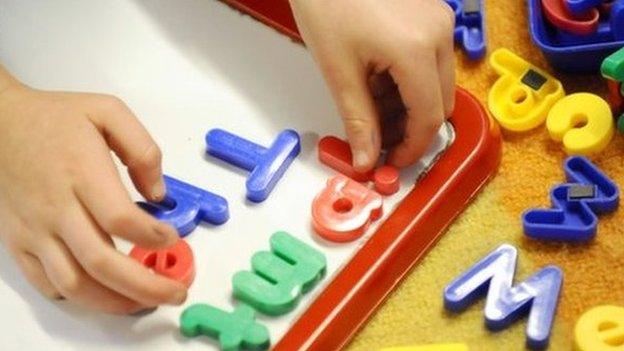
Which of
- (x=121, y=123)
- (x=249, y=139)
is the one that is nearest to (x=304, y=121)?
(x=249, y=139)

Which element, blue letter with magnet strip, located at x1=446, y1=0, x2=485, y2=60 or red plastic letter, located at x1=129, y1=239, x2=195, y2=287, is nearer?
red plastic letter, located at x1=129, y1=239, x2=195, y2=287

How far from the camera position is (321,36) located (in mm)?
624

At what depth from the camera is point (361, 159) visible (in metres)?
0.64

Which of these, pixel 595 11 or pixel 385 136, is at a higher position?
pixel 595 11

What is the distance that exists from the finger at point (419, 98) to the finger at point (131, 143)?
5.8 inches

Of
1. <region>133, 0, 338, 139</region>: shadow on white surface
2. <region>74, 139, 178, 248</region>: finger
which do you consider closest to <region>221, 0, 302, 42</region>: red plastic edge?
<region>133, 0, 338, 139</region>: shadow on white surface

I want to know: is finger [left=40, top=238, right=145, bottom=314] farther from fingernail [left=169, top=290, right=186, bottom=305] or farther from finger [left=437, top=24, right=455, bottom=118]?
finger [left=437, top=24, right=455, bottom=118]

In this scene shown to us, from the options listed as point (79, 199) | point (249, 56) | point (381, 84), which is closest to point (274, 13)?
point (249, 56)

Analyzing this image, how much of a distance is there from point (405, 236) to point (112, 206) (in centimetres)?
18

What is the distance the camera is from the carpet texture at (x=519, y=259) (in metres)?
0.60

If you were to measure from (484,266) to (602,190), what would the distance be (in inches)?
3.7

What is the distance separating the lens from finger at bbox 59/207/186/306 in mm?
550

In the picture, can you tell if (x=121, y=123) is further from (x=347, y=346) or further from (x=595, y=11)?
(x=595, y=11)

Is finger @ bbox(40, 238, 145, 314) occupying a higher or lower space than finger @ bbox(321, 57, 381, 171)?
lower
